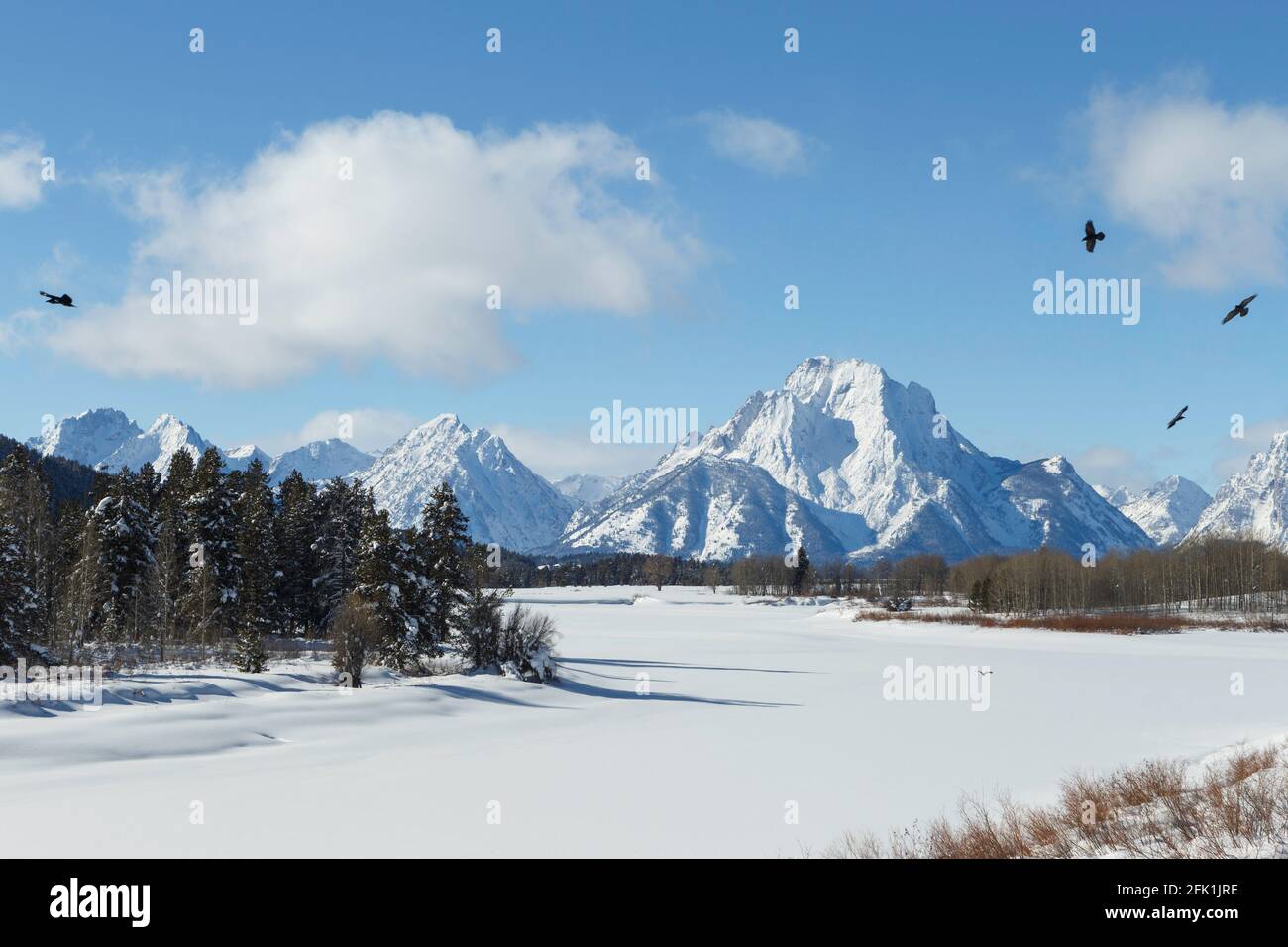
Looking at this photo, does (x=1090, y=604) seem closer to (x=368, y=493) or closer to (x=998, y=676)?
(x=998, y=676)

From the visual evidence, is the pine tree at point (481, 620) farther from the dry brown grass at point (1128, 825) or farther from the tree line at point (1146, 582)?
the tree line at point (1146, 582)

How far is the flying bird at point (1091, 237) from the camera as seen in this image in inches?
530

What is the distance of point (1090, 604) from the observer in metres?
127

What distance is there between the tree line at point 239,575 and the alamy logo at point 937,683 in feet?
56.7

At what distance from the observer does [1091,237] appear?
1353cm

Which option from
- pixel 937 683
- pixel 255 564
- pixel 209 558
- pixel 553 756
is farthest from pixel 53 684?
pixel 937 683

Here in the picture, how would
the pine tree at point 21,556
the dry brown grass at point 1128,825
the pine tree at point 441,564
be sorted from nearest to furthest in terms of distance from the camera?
the dry brown grass at point 1128,825, the pine tree at point 21,556, the pine tree at point 441,564

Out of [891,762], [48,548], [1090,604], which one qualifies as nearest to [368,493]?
[48,548]

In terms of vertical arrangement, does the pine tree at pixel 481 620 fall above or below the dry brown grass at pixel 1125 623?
above

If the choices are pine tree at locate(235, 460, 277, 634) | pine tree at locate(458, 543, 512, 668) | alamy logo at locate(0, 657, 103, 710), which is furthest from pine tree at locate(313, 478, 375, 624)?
alamy logo at locate(0, 657, 103, 710)

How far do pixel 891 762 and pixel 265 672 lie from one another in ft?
82.7

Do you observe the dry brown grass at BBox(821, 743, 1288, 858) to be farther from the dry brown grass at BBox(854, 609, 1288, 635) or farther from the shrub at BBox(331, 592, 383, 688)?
the dry brown grass at BBox(854, 609, 1288, 635)
